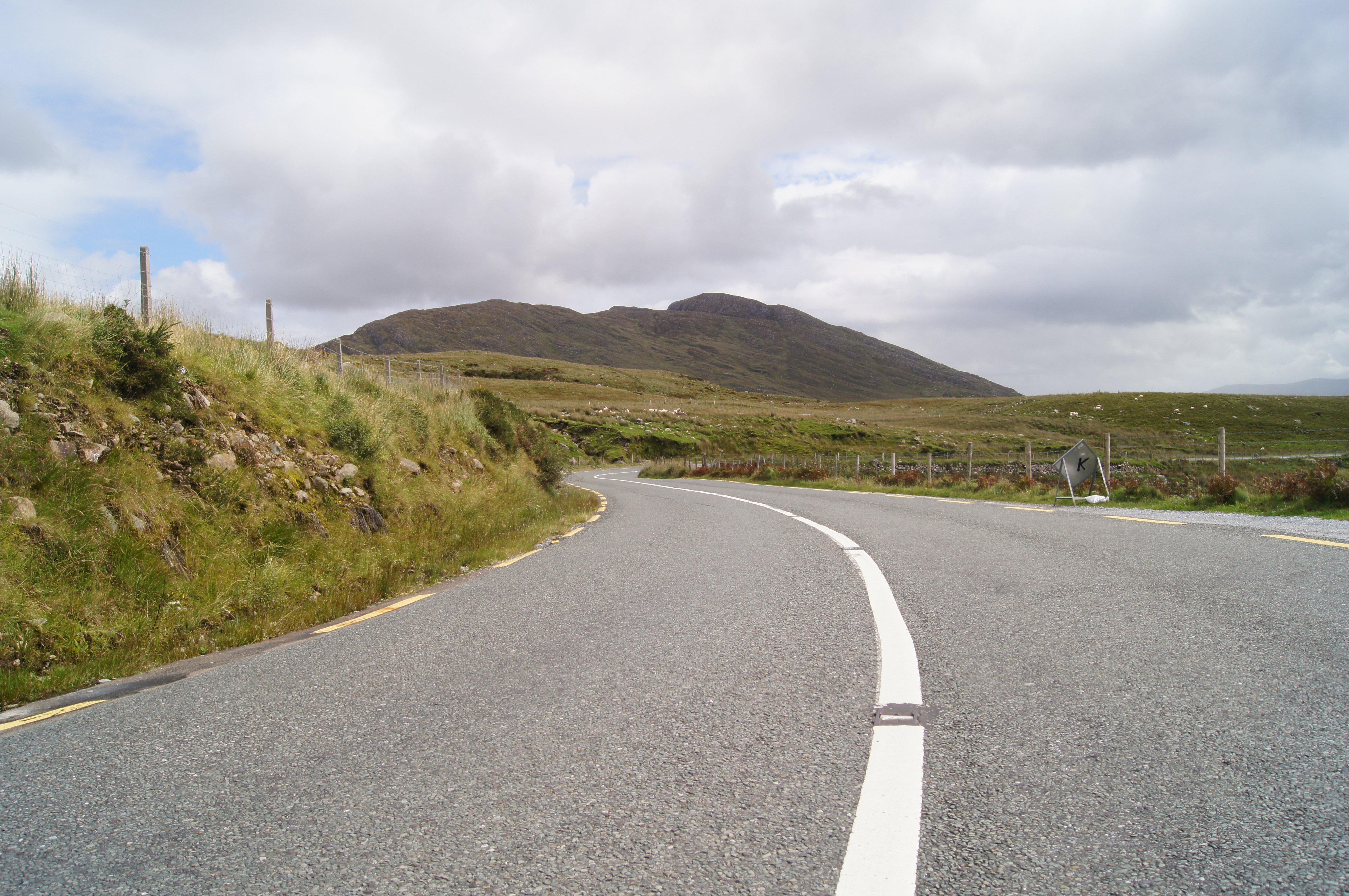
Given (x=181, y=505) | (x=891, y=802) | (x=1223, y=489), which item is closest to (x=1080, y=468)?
(x=1223, y=489)

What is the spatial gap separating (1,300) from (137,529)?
3779mm

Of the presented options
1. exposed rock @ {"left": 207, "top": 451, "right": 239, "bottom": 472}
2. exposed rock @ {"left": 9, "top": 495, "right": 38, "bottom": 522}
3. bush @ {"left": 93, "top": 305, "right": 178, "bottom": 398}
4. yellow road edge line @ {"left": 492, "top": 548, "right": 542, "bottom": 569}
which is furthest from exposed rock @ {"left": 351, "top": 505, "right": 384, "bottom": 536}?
exposed rock @ {"left": 9, "top": 495, "right": 38, "bottom": 522}

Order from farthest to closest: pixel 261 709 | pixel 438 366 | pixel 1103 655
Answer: pixel 438 366, pixel 1103 655, pixel 261 709

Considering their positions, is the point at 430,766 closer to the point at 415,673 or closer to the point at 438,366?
the point at 415,673

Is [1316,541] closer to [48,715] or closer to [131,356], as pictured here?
[48,715]

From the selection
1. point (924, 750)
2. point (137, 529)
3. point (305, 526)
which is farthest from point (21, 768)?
point (305, 526)

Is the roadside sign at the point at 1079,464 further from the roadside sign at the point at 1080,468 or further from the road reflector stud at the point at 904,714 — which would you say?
the road reflector stud at the point at 904,714

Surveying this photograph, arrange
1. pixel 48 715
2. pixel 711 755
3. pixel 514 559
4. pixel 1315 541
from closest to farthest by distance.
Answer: pixel 711 755 < pixel 48 715 < pixel 1315 541 < pixel 514 559

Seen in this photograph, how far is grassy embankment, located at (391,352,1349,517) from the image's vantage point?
17.8 meters

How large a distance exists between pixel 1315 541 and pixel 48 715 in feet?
35.4

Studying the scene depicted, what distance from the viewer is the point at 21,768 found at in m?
3.17

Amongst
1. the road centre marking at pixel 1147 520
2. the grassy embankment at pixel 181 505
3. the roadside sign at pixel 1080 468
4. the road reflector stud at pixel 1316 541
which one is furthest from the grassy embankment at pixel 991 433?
the grassy embankment at pixel 181 505

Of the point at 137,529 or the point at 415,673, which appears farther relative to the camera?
the point at 137,529

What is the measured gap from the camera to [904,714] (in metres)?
3.31
